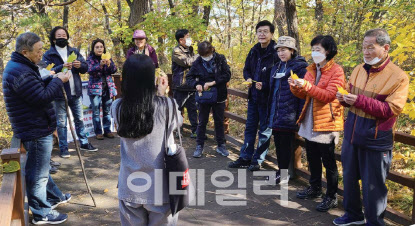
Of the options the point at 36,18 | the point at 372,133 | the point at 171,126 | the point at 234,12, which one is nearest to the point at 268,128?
the point at 372,133

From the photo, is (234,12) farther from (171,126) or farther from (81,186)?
(171,126)

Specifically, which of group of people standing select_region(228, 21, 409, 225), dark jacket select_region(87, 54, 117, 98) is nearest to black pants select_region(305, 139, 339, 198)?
group of people standing select_region(228, 21, 409, 225)

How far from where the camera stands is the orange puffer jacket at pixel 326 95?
13.0 ft

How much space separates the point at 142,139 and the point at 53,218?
2360mm

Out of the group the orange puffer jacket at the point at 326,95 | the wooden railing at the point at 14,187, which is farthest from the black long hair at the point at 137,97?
the orange puffer jacket at the point at 326,95

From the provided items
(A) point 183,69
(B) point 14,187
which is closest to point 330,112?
(B) point 14,187

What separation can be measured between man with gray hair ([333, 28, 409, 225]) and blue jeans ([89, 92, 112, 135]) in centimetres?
499

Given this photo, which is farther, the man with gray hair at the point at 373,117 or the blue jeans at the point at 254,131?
the blue jeans at the point at 254,131

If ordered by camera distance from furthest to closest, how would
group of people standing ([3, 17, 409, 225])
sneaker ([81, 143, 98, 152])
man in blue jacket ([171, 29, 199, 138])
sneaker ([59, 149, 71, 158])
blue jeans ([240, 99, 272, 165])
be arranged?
man in blue jacket ([171, 29, 199, 138]), sneaker ([81, 143, 98, 152]), sneaker ([59, 149, 71, 158]), blue jeans ([240, 99, 272, 165]), group of people standing ([3, 17, 409, 225])

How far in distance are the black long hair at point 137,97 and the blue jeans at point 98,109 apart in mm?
4884

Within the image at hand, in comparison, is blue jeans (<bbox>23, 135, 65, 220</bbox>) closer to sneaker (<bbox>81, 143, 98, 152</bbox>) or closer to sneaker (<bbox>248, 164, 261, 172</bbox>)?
sneaker (<bbox>81, 143, 98, 152</bbox>)

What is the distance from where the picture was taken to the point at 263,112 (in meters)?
5.41

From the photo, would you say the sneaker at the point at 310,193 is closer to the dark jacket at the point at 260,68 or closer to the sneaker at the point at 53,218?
the dark jacket at the point at 260,68

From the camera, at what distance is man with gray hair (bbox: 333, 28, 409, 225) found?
10.6ft
